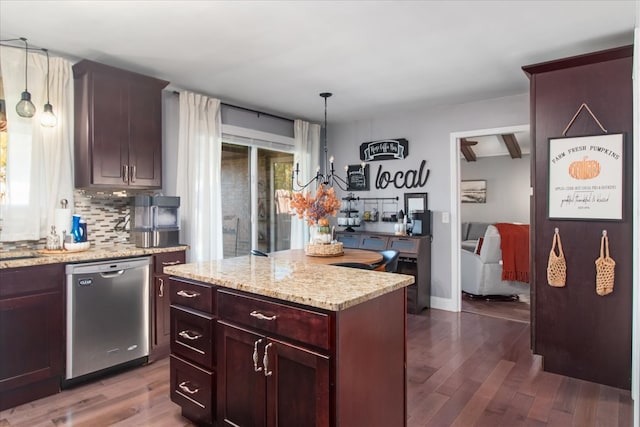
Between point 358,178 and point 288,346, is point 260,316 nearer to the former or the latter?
point 288,346

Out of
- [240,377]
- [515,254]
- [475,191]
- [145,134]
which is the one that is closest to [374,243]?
[515,254]

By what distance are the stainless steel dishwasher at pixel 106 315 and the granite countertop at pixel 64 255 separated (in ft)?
0.16

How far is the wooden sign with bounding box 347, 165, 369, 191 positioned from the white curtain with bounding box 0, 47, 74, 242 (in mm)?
3428

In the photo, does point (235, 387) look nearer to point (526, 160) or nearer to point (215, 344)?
point (215, 344)

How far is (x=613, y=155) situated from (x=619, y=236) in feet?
1.84

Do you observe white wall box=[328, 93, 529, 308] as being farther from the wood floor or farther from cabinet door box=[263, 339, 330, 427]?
cabinet door box=[263, 339, 330, 427]

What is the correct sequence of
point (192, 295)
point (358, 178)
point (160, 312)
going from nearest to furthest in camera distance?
point (192, 295) < point (160, 312) < point (358, 178)

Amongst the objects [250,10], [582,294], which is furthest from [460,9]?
[582,294]

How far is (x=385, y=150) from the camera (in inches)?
206

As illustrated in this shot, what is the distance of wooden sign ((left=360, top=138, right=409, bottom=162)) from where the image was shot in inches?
200

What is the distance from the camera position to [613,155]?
273 cm

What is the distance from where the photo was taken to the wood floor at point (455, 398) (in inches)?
91.5

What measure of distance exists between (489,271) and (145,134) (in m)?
4.27

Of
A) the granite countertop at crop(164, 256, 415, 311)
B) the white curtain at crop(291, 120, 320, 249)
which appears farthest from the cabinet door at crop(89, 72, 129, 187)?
the white curtain at crop(291, 120, 320, 249)
